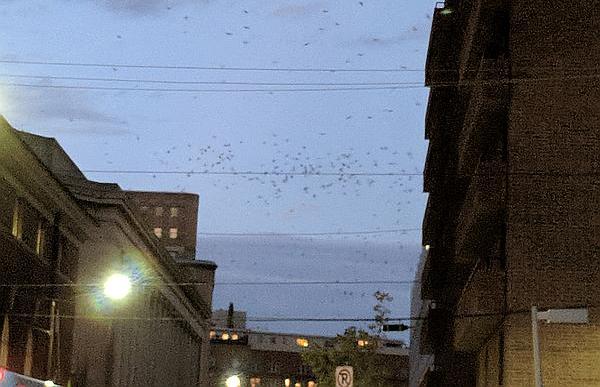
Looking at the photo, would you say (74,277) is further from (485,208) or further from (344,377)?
(485,208)

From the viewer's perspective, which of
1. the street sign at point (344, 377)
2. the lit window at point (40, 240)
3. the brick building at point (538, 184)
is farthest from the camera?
the lit window at point (40, 240)

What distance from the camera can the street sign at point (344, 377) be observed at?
95.7ft

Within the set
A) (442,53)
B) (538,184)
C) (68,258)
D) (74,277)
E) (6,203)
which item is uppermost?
(442,53)

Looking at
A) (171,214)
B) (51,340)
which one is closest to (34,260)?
(51,340)

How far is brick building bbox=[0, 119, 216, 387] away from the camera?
37312 millimetres

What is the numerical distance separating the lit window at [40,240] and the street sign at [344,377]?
1495 centimetres

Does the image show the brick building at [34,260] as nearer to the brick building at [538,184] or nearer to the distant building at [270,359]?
the brick building at [538,184]

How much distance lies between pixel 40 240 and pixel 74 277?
6067 mm

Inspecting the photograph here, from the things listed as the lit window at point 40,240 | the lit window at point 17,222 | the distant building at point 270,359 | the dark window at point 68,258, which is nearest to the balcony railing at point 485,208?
the lit window at point 17,222

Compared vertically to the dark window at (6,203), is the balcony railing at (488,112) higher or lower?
higher

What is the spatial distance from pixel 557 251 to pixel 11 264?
18362 millimetres

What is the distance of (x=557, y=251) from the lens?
2666cm

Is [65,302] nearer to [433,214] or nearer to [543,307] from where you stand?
[433,214]

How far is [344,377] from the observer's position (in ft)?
96.1
